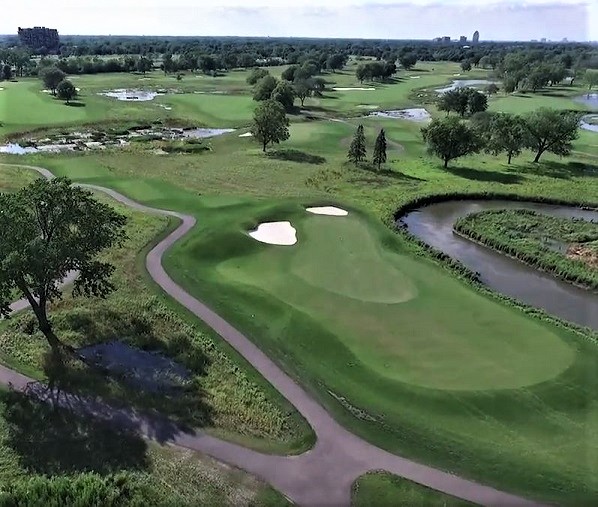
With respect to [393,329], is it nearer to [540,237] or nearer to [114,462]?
[114,462]

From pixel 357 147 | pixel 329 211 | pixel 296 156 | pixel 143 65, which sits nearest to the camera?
pixel 329 211

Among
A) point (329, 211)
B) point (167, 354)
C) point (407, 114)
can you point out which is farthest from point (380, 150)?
point (407, 114)

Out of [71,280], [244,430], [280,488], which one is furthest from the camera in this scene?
[71,280]

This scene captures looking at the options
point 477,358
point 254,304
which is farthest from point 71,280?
point 477,358

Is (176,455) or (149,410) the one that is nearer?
(176,455)

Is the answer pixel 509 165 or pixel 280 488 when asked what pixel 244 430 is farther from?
pixel 509 165

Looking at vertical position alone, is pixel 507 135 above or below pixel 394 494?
above

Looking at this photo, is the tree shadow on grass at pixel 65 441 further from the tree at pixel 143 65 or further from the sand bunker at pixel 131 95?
the tree at pixel 143 65
